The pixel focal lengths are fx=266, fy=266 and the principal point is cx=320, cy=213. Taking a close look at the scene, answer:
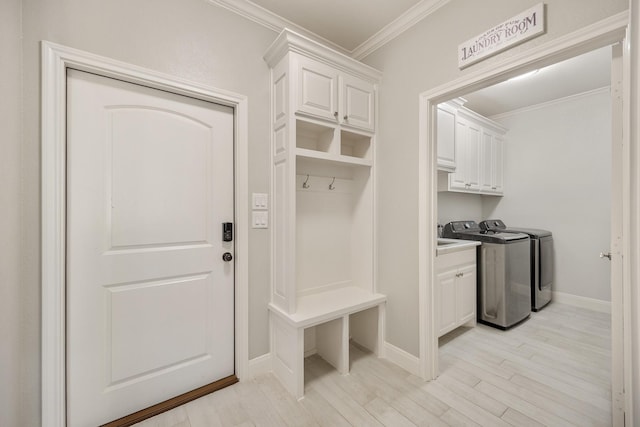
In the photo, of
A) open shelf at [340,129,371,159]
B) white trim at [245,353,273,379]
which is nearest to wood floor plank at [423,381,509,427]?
white trim at [245,353,273,379]

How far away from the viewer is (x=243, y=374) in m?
1.86

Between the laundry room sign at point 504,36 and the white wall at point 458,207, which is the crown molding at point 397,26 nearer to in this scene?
the laundry room sign at point 504,36

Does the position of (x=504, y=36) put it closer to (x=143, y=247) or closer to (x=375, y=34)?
(x=375, y=34)

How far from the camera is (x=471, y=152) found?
10.7 ft

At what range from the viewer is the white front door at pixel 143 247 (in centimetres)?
141

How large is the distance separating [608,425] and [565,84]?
3.23 m

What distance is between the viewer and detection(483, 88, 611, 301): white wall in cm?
313

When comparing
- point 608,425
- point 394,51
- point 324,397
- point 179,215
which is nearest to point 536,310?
point 608,425

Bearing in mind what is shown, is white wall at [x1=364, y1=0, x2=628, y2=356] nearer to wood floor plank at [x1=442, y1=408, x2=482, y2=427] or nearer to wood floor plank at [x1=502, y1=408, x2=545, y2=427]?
wood floor plank at [x1=442, y1=408, x2=482, y2=427]

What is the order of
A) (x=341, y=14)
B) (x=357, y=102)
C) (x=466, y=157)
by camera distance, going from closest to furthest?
(x=341, y=14)
(x=357, y=102)
(x=466, y=157)

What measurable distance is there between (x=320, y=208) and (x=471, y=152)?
2.22 meters

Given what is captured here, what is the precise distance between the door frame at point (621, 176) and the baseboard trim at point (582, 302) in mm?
2502

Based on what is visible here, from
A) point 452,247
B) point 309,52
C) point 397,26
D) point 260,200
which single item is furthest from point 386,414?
point 397,26

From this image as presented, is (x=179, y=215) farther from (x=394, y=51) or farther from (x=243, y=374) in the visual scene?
(x=394, y=51)
